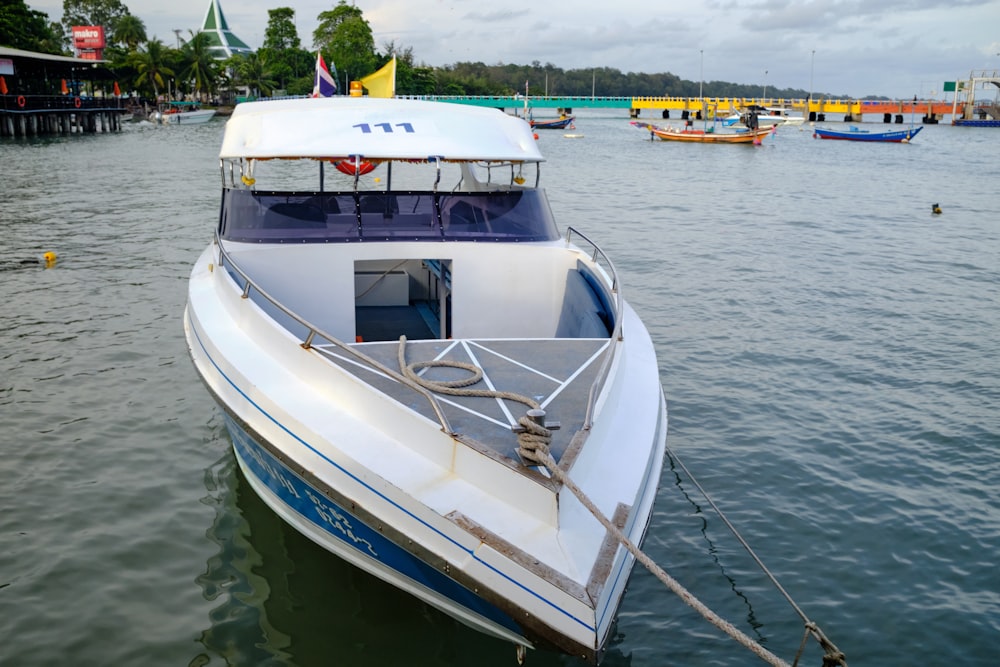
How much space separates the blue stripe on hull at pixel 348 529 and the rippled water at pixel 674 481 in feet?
2.85

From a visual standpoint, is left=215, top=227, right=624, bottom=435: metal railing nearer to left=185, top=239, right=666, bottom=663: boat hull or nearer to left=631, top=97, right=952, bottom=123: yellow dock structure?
left=185, top=239, right=666, bottom=663: boat hull

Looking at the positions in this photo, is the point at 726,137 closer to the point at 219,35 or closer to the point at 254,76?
the point at 254,76

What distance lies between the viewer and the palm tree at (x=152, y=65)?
9581 cm

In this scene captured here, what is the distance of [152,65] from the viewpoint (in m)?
96.4

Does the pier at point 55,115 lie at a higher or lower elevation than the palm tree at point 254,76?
lower

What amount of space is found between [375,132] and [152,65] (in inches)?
3917

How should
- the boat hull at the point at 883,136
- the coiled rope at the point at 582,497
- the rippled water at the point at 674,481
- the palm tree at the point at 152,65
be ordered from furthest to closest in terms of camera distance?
the palm tree at the point at 152,65, the boat hull at the point at 883,136, the rippled water at the point at 674,481, the coiled rope at the point at 582,497

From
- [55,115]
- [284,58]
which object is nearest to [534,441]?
[55,115]

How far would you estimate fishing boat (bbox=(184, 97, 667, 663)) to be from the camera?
4.53 metres

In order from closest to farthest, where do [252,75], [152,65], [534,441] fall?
1. [534,441]
2. [152,65]
3. [252,75]

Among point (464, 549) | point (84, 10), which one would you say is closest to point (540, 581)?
point (464, 549)

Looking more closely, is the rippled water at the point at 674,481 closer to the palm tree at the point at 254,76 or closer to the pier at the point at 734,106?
the palm tree at the point at 254,76

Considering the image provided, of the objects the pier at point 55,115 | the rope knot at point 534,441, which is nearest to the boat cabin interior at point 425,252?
the rope knot at point 534,441

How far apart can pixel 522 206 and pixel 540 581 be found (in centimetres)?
529
